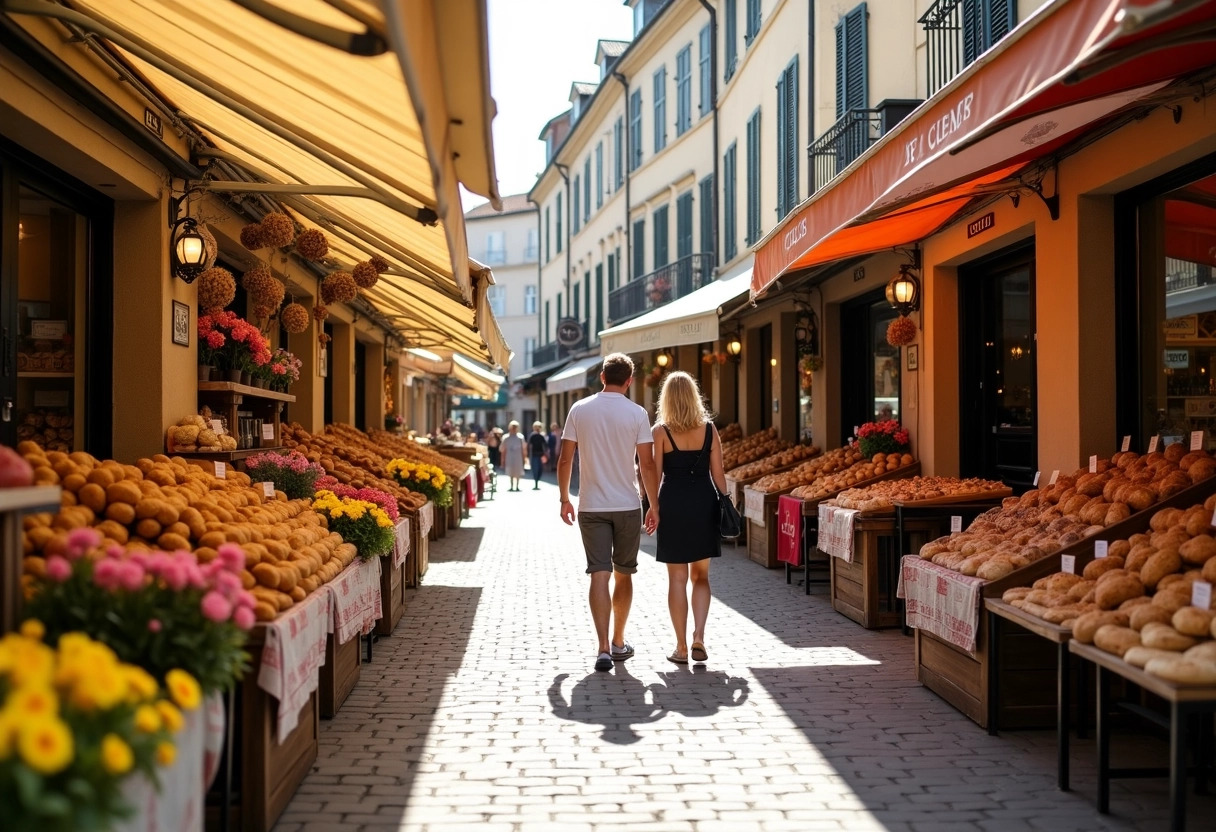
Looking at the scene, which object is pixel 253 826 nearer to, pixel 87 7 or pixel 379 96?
pixel 379 96

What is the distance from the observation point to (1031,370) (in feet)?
28.7

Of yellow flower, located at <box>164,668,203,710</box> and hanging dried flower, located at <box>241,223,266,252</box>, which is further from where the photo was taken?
hanging dried flower, located at <box>241,223,266,252</box>

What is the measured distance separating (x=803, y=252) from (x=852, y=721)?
10.5 feet

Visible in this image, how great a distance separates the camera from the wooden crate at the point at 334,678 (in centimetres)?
573

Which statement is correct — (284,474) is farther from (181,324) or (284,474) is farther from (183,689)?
(183,689)

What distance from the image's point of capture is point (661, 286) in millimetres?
23984

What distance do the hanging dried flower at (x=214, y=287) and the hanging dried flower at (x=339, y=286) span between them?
1.75 m

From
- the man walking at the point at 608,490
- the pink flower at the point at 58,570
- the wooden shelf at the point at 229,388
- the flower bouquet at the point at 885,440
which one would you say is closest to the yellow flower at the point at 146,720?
the pink flower at the point at 58,570

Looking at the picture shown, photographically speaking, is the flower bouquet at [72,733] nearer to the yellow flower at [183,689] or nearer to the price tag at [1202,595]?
the yellow flower at [183,689]

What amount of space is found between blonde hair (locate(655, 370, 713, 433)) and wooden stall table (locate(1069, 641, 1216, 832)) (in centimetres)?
322

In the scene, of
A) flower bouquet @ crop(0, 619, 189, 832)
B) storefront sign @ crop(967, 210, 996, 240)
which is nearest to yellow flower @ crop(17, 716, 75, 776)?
flower bouquet @ crop(0, 619, 189, 832)

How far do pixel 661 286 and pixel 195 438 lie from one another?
1762 cm

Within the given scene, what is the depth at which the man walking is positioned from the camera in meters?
7.01

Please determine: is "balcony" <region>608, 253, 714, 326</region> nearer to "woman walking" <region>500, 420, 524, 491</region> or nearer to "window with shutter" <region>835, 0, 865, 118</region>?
"woman walking" <region>500, 420, 524, 491</region>
